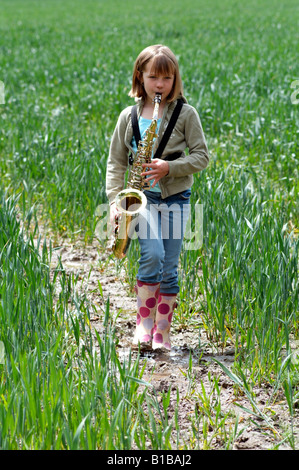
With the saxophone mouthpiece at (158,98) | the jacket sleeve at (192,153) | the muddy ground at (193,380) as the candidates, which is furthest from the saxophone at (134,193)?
the muddy ground at (193,380)

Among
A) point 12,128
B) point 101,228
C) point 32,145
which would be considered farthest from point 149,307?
point 12,128

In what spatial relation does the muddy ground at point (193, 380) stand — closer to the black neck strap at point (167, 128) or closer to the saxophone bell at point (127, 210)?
the saxophone bell at point (127, 210)

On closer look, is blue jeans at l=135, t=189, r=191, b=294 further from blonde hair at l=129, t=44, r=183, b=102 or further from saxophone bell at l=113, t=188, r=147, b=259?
blonde hair at l=129, t=44, r=183, b=102

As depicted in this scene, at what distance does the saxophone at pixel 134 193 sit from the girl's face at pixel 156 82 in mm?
32

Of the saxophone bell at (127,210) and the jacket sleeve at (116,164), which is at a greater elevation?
the jacket sleeve at (116,164)

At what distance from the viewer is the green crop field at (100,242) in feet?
6.47

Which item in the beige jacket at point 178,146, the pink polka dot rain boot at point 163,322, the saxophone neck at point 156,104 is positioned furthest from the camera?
the pink polka dot rain boot at point 163,322

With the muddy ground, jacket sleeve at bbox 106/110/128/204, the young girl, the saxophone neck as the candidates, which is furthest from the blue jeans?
the saxophone neck

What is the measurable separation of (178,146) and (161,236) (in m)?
0.40

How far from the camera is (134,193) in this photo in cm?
275

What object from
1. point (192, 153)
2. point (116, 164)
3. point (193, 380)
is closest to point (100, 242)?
point (116, 164)

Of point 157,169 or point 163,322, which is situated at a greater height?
point 157,169

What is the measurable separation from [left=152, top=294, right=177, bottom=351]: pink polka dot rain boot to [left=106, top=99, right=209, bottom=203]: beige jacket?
A: 480mm

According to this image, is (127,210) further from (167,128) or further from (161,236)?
(167,128)
